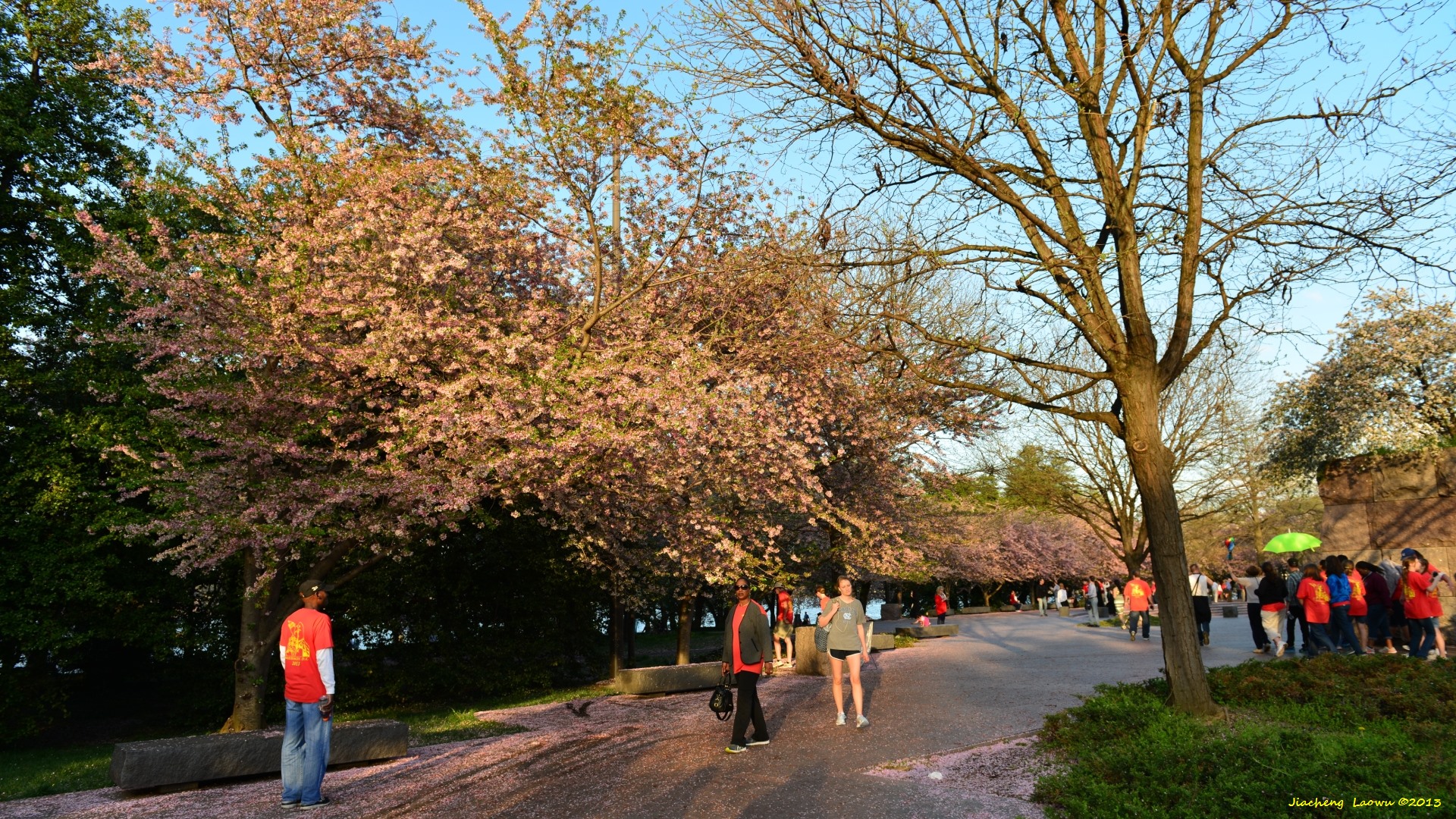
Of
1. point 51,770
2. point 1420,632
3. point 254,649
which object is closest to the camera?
point 51,770

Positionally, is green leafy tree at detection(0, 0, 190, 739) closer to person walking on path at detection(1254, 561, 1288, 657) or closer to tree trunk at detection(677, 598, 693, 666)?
tree trunk at detection(677, 598, 693, 666)

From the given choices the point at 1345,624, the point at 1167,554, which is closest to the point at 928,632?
the point at 1345,624

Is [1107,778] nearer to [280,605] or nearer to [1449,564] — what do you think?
[280,605]

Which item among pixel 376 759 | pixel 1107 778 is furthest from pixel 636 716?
pixel 1107 778

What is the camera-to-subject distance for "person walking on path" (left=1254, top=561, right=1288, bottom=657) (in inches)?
598

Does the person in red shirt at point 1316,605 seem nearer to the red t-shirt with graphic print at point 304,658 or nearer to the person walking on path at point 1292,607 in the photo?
the person walking on path at point 1292,607

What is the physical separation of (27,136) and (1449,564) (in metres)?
26.5

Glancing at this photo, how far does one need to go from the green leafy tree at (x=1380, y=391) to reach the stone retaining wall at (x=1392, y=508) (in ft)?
1.66

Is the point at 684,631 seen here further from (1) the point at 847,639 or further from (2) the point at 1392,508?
(2) the point at 1392,508

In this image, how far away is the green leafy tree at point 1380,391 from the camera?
1695 centimetres

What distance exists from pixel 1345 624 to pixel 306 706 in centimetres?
1443
